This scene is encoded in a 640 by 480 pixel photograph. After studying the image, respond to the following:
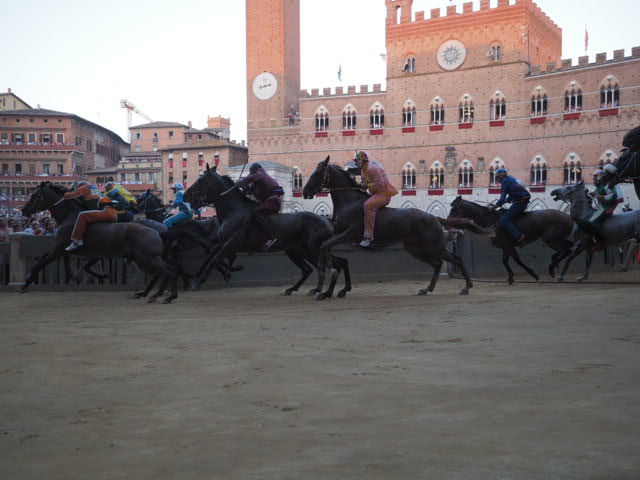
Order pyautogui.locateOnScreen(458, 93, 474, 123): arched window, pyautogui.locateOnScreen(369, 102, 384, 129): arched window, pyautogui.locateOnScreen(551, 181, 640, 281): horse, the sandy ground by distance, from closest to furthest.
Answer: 1. the sandy ground
2. pyautogui.locateOnScreen(551, 181, 640, 281): horse
3. pyautogui.locateOnScreen(458, 93, 474, 123): arched window
4. pyautogui.locateOnScreen(369, 102, 384, 129): arched window

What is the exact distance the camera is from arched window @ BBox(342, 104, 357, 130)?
53.6m

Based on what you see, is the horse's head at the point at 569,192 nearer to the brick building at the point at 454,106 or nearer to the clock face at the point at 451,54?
the brick building at the point at 454,106

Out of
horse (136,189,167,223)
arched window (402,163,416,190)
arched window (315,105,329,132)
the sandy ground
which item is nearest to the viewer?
the sandy ground

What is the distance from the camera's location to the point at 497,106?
48.5 m

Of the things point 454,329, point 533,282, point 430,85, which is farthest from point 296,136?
point 454,329

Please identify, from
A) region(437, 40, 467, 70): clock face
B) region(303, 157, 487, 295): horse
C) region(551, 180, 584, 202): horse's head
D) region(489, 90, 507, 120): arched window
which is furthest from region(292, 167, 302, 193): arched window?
region(303, 157, 487, 295): horse

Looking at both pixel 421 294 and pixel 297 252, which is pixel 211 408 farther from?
pixel 297 252

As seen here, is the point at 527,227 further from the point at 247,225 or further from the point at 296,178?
the point at 296,178

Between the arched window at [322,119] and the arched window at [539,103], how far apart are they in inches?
621

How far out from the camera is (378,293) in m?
12.6

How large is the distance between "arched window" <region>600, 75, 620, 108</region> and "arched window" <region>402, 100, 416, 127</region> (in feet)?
43.5

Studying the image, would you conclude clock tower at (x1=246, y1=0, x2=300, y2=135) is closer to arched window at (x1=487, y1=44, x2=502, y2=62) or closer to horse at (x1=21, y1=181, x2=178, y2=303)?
arched window at (x1=487, y1=44, x2=502, y2=62)

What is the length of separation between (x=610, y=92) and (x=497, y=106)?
7.55m

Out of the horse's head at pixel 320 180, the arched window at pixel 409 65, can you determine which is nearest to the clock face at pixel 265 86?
the arched window at pixel 409 65
